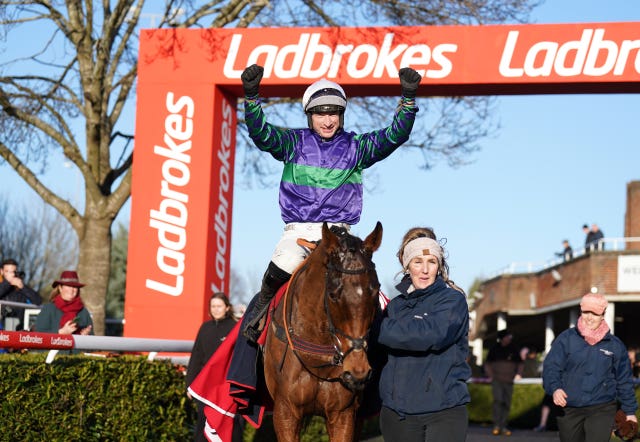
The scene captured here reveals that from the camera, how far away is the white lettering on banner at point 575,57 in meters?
12.6

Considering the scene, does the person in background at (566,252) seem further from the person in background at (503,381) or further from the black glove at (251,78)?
the black glove at (251,78)

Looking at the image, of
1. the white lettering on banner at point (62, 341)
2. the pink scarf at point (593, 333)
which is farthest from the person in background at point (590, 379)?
the white lettering on banner at point (62, 341)

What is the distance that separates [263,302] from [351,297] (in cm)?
137

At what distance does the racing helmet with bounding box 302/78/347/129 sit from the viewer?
6379mm

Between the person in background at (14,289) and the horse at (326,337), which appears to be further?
the person in background at (14,289)

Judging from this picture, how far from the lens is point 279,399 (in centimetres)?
604

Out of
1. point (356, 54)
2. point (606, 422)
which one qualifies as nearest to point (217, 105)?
point (356, 54)

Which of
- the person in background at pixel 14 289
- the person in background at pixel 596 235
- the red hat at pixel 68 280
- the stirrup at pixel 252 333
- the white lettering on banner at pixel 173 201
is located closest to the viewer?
the stirrup at pixel 252 333

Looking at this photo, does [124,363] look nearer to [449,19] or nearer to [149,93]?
[149,93]

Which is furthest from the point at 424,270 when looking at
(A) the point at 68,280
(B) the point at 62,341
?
(A) the point at 68,280

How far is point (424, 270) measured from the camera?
5469 mm

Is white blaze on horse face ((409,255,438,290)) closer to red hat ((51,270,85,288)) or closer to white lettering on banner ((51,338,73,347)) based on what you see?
white lettering on banner ((51,338,73,347))

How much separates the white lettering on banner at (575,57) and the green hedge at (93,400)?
578cm

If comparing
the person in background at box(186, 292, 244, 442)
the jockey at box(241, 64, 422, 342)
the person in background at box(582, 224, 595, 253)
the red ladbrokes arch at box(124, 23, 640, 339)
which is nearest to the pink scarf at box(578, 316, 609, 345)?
the jockey at box(241, 64, 422, 342)
